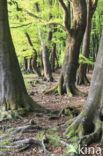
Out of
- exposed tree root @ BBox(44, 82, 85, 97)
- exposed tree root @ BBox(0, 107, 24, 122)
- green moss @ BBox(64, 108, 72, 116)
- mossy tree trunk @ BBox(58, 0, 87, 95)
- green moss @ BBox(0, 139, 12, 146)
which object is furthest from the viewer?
exposed tree root @ BBox(44, 82, 85, 97)

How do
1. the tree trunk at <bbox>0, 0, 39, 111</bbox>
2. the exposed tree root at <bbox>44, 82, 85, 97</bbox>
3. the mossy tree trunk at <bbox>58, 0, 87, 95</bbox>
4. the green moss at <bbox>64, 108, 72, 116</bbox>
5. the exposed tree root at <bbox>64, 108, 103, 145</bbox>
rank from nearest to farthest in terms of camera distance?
the exposed tree root at <bbox>64, 108, 103, 145</bbox>, the green moss at <bbox>64, 108, 72, 116</bbox>, the tree trunk at <bbox>0, 0, 39, 111</bbox>, the mossy tree trunk at <bbox>58, 0, 87, 95</bbox>, the exposed tree root at <bbox>44, 82, 85, 97</bbox>

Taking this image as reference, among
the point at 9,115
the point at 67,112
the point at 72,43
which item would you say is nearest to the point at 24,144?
the point at 9,115

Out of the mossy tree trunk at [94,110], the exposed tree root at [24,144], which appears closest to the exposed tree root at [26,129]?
the exposed tree root at [24,144]

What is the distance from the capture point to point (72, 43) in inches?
395

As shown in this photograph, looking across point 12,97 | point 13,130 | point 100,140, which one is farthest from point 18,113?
point 100,140

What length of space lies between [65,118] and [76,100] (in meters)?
3.13

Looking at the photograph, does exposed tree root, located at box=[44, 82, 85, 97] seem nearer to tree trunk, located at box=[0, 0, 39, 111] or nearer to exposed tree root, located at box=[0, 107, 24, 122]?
tree trunk, located at box=[0, 0, 39, 111]

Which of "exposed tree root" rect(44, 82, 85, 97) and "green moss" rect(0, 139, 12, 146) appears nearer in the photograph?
"green moss" rect(0, 139, 12, 146)

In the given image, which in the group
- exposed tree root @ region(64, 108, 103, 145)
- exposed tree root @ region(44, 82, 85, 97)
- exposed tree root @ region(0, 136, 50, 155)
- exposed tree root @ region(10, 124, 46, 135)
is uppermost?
exposed tree root @ region(64, 108, 103, 145)

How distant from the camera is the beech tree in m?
9.65

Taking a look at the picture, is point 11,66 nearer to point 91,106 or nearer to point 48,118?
point 48,118

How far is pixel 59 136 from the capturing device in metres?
4.24

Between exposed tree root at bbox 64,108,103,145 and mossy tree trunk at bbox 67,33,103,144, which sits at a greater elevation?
mossy tree trunk at bbox 67,33,103,144

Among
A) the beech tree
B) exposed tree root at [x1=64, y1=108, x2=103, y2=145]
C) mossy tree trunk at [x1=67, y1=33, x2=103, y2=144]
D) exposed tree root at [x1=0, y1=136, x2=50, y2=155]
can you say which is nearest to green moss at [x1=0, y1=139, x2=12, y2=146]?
exposed tree root at [x1=0, y1=136, x2=50, y2=155]
